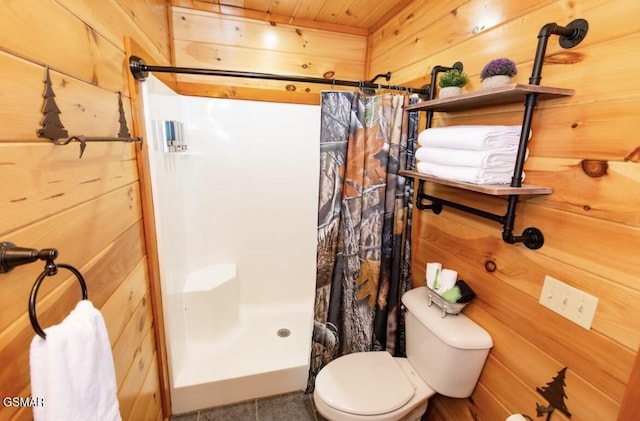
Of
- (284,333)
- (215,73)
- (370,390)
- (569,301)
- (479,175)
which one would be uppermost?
(215,73)

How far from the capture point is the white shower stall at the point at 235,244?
5.63 ft

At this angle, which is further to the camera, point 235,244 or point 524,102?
point 235,244

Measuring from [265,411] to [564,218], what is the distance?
179 centimetres

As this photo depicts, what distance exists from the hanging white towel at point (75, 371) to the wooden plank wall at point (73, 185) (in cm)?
8

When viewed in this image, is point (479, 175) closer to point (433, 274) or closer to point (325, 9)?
point (433, 274)

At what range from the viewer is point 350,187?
5.16 ft

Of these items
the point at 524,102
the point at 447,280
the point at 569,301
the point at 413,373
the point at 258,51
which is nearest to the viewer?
the point at 569,301

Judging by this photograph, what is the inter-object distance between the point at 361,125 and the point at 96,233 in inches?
47.6

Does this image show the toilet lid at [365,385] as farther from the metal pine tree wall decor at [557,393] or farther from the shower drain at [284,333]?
the shower drain at [284,333]

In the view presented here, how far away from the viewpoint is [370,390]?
135cm

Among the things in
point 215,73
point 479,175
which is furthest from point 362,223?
point 215,73

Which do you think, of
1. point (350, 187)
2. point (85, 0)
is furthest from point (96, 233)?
point (350, 187)

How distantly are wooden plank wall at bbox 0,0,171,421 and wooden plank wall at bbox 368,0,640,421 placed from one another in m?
1.42

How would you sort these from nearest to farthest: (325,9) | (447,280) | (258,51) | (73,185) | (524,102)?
(73,185), (524,102), (447,280), (325,9), (258,51)
